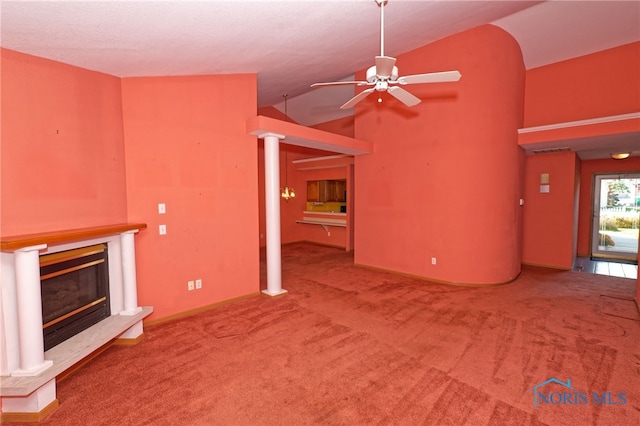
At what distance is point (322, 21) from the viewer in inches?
130

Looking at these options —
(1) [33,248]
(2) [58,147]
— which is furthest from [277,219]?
(1) [33,248]

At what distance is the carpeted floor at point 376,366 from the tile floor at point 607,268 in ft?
5.83

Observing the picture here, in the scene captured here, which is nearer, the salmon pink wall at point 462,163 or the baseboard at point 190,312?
the baseboard at point 190,312

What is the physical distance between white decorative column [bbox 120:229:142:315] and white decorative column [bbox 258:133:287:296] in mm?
1889

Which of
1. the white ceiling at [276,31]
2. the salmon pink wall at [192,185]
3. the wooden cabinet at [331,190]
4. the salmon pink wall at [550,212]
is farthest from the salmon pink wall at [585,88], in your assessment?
the salmon pink wall at [192,185]

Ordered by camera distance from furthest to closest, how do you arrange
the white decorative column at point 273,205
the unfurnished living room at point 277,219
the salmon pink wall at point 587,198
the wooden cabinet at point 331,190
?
Result: 1. the wooden cabinet at point 331,190
2. the salmon pink wall at point 587,198
3. the white decorative column at point 273,205
4. the unfurnished living room at point 277,219

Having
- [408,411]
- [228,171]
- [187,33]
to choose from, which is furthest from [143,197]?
[408,411]

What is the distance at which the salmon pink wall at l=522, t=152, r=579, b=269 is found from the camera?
5.94 metres

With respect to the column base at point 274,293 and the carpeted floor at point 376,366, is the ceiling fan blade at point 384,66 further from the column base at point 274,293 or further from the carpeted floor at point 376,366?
the column base at point 274,293

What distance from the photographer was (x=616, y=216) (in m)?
7.34

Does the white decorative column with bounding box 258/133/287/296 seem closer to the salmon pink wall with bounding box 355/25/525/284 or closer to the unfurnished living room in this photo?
the unfurnished living room

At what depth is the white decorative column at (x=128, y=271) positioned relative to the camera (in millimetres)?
3197

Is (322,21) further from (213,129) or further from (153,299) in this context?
(153,299)

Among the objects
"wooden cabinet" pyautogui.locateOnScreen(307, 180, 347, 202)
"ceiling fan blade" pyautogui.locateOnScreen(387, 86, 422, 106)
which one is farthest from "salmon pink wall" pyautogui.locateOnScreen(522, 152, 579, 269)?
"ceiling fan blade" pyautogui.locateOnScreen(387, 86, 422, 106)
